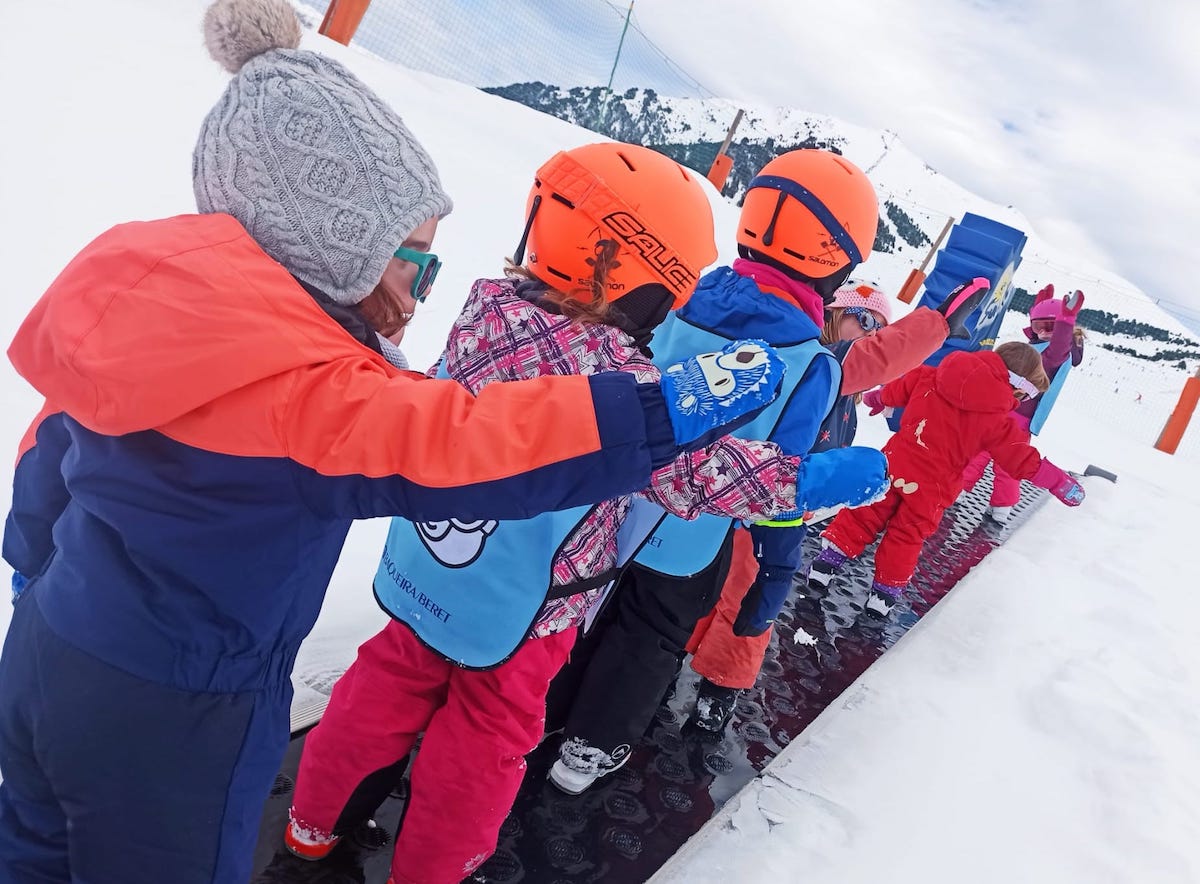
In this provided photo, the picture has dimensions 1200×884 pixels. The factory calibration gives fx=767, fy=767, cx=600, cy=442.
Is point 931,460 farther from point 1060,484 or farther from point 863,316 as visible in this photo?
point 863,316

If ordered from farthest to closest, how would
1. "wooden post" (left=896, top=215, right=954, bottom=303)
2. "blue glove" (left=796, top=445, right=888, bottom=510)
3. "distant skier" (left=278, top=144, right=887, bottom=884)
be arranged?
"wooden post" (left=896, top=215, right=954, bottom=303)
"distant skier" (left=278, top=144, right=887, bottom=884)
"blue glove" (left=796, top=445, right=888, bottom=510)

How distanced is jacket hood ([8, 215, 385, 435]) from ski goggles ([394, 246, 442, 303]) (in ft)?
0.74

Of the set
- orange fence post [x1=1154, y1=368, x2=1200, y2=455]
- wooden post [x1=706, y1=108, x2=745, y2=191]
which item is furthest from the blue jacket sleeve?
orange fence post [x1=1154, y1=368, x2=1200, y2=455]

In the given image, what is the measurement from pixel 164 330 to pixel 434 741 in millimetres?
957

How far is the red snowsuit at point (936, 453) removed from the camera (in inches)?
129

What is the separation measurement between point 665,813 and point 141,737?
51.3 inches

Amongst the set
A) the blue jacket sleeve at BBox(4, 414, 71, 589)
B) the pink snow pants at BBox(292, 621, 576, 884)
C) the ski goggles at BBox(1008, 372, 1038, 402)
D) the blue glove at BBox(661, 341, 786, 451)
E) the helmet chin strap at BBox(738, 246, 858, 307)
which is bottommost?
the pink snow pants at BBox(292, 621, 576, 884)

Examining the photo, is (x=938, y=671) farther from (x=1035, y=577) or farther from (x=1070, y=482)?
(x=1035, y=577)

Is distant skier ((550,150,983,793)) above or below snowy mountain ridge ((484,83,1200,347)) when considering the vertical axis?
below

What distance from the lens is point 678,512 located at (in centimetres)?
126

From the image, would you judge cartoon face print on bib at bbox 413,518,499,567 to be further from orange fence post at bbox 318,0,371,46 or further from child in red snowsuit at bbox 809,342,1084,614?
orange fence post at bbox 318,0,371,46

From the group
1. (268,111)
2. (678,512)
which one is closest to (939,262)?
(678,512)

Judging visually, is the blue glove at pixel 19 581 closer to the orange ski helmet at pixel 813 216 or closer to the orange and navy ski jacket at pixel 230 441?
the orange and navy ski jacket at pixel 230 441

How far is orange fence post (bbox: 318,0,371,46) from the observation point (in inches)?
274
